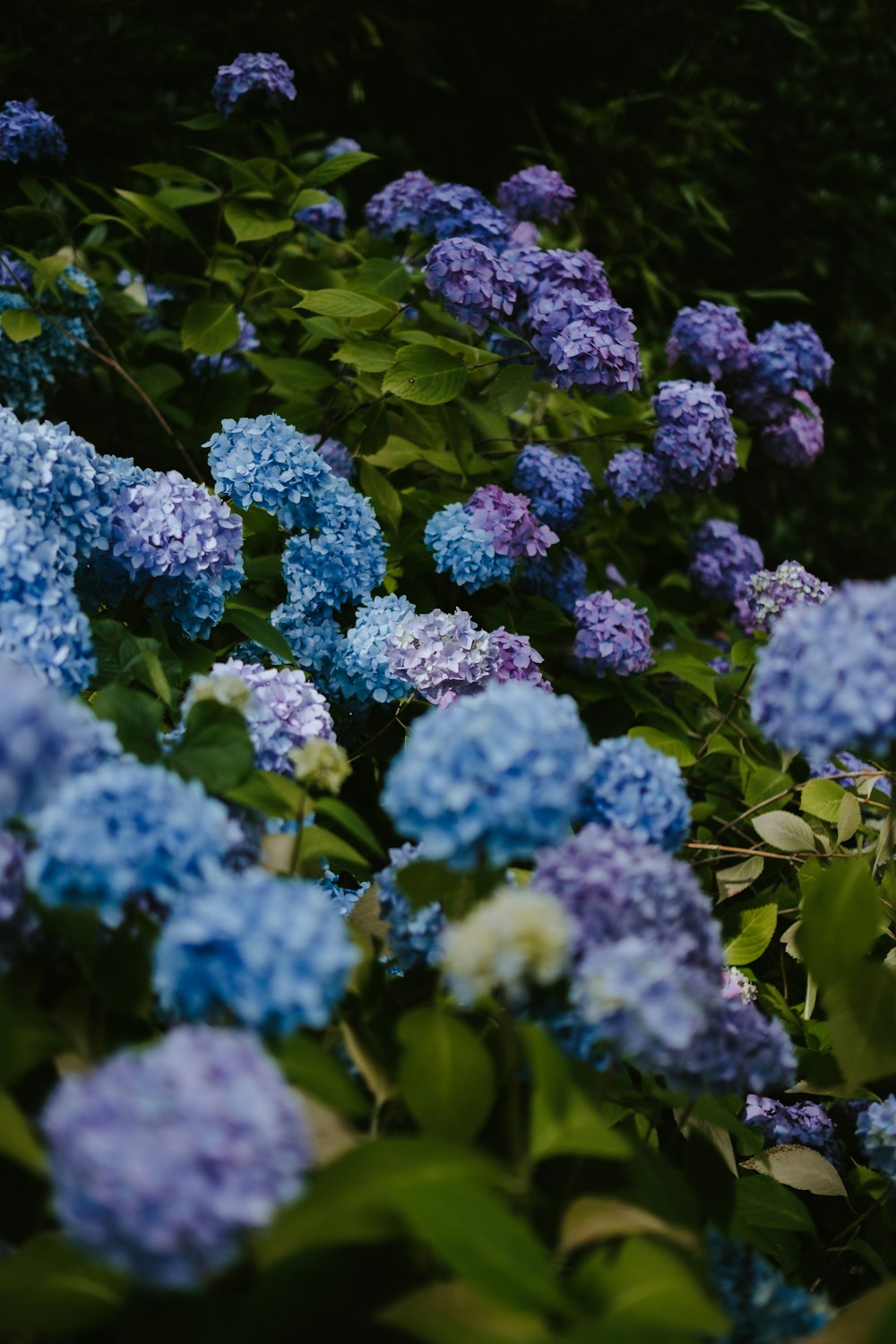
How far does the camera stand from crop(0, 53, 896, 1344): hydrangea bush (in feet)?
2.56

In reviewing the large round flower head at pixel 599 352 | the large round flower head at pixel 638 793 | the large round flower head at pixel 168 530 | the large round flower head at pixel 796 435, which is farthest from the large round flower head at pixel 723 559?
the large round flower head at pixel 638 793

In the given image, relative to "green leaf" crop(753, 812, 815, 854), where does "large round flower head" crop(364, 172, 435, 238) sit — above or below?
above

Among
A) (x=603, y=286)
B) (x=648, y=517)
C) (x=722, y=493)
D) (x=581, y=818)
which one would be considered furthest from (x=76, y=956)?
(x=722, y=493)

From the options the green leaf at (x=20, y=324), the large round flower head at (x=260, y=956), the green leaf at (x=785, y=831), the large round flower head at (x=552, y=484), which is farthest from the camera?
the large round flower head at (x=552, y=484)

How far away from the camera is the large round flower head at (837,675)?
3.31 feet

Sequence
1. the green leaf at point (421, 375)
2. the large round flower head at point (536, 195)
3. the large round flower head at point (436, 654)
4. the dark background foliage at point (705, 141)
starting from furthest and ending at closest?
the dark background foliage at point (705, 141)
the large round flower head at point (536, 195)
the green leaf at point (421, 375)
the large round flower head at point (436, 654)

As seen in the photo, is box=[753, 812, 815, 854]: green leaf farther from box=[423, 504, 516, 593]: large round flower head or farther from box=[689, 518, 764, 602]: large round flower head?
box=[689, 518, 764, 602]: large round flower head

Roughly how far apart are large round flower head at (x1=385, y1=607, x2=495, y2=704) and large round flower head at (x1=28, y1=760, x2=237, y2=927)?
0.89m

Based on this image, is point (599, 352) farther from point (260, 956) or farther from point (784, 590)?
point (260, 956)

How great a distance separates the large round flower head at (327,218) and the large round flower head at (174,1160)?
251 centimetres

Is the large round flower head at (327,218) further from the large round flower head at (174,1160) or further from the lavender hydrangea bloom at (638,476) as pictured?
the large round flower head at (174,1160)

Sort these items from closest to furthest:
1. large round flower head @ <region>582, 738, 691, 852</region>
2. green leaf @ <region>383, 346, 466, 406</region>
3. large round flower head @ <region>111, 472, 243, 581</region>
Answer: large round flower head @ <region>582, 738, 691, 852</region> → large round flower head @ <region>111, 472, 243, 581</region> → green leaf @ <region>383, 346, 466, 406</region>

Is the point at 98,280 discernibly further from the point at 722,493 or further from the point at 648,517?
the point at 722,493

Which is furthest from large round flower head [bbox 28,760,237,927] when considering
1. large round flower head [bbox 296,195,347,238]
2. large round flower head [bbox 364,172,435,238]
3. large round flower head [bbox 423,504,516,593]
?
large round flower head [bbox 296,195,347,238]
